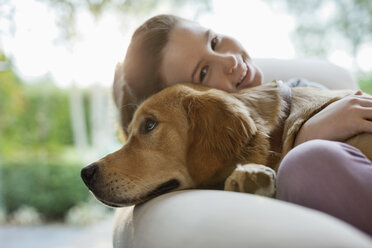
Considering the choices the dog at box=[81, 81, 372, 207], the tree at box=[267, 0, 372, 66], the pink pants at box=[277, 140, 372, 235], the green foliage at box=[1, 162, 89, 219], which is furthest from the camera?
the green foliage at box=[1, 162, 89, 219]

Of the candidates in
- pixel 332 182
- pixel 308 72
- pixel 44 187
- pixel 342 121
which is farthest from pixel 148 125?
pixel 44 187

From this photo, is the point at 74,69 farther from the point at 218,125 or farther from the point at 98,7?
the point at 218,125

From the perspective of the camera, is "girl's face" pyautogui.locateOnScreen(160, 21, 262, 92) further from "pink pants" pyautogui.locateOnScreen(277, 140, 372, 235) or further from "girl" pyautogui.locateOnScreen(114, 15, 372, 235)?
"pink pants" pyautogui.locateOnScreen(277, 140, 372, 235)

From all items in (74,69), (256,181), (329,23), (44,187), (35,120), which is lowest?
(44,187)

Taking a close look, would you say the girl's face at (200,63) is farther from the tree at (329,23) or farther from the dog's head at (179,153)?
the tree at (329,23)

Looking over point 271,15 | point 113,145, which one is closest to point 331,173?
point 271,15

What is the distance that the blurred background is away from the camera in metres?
5.42

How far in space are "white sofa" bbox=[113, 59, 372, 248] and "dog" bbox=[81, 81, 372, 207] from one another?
323 millimetres

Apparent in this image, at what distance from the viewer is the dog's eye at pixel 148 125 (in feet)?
5.10

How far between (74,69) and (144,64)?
4.85 meters

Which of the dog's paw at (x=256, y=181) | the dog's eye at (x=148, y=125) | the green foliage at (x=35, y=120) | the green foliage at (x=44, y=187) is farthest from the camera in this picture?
the green foliage at (x=35, y=120)

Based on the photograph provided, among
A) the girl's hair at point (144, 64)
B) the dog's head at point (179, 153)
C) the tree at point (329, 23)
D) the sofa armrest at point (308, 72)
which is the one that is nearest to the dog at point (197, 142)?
the dog's head at point (179, 153)

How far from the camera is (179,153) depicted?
4.78 ft

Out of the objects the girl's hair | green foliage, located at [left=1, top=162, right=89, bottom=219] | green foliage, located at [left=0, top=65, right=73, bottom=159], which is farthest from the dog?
green foliage, located at [left=0, top=65, right=73, bottom=159]
